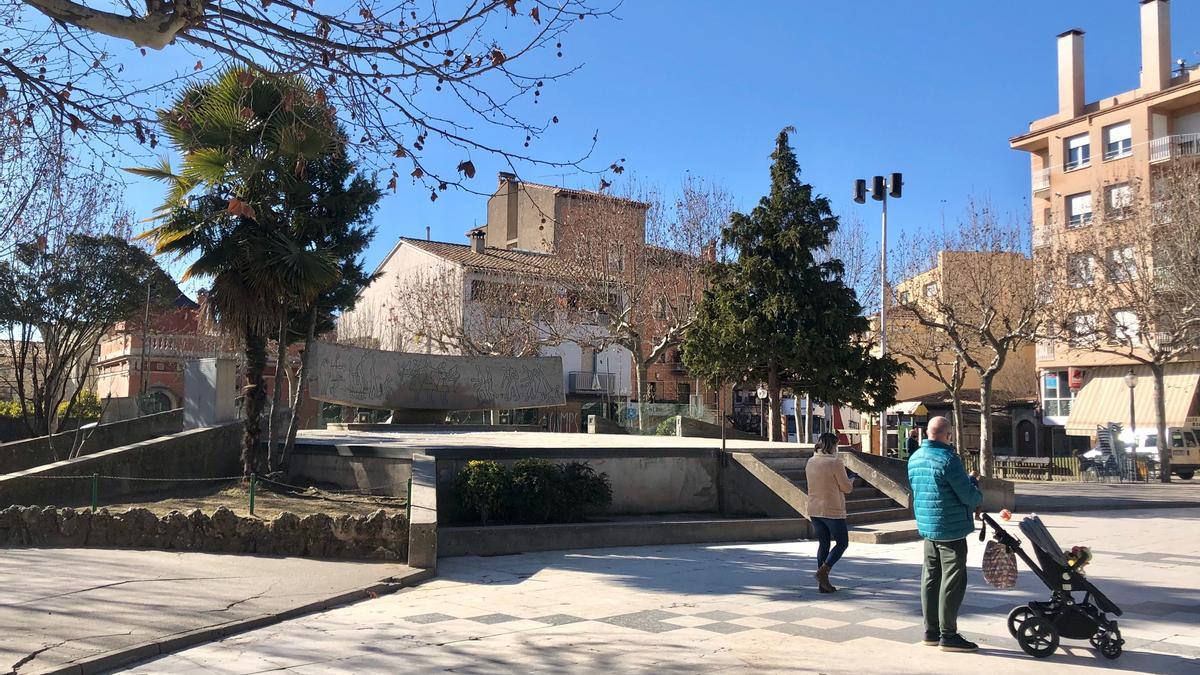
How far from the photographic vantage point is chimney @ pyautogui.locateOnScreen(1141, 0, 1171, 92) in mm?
41688

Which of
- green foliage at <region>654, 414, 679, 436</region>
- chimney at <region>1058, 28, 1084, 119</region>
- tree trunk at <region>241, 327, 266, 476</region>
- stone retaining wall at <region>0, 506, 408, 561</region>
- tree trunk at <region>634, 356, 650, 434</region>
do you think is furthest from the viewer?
chimney at <region>1058, 28, 1084, 119</region>

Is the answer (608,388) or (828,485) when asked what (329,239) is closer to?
(828,485)

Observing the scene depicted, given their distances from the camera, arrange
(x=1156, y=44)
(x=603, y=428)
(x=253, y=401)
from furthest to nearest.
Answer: (x=1156, y=44), (x=603, y=428), (x=253, y=401)

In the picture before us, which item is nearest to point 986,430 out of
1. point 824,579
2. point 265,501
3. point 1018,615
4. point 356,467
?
point 356,467

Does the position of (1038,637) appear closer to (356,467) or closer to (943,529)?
(943,529)

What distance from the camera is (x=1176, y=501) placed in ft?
70.9

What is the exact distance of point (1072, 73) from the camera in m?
45.4

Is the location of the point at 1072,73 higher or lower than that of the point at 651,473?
higher

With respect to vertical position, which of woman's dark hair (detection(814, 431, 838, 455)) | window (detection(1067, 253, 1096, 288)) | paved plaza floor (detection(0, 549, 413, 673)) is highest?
window (detection(1067, 253, 1096, 288))

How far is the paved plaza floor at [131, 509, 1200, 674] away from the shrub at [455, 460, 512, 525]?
45.9 inches

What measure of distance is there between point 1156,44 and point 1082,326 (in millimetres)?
16531

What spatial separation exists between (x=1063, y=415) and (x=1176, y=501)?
26158 millimetres

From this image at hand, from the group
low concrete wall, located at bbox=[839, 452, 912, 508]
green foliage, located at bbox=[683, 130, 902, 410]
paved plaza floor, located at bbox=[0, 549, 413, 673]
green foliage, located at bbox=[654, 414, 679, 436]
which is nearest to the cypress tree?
green foliage, located at bbox=[683, 130, 902, 410]

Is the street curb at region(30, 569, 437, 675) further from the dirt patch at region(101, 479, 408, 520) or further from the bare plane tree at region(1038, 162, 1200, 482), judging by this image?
the bare plane tree at region(1038, 162, 1200, 482)
